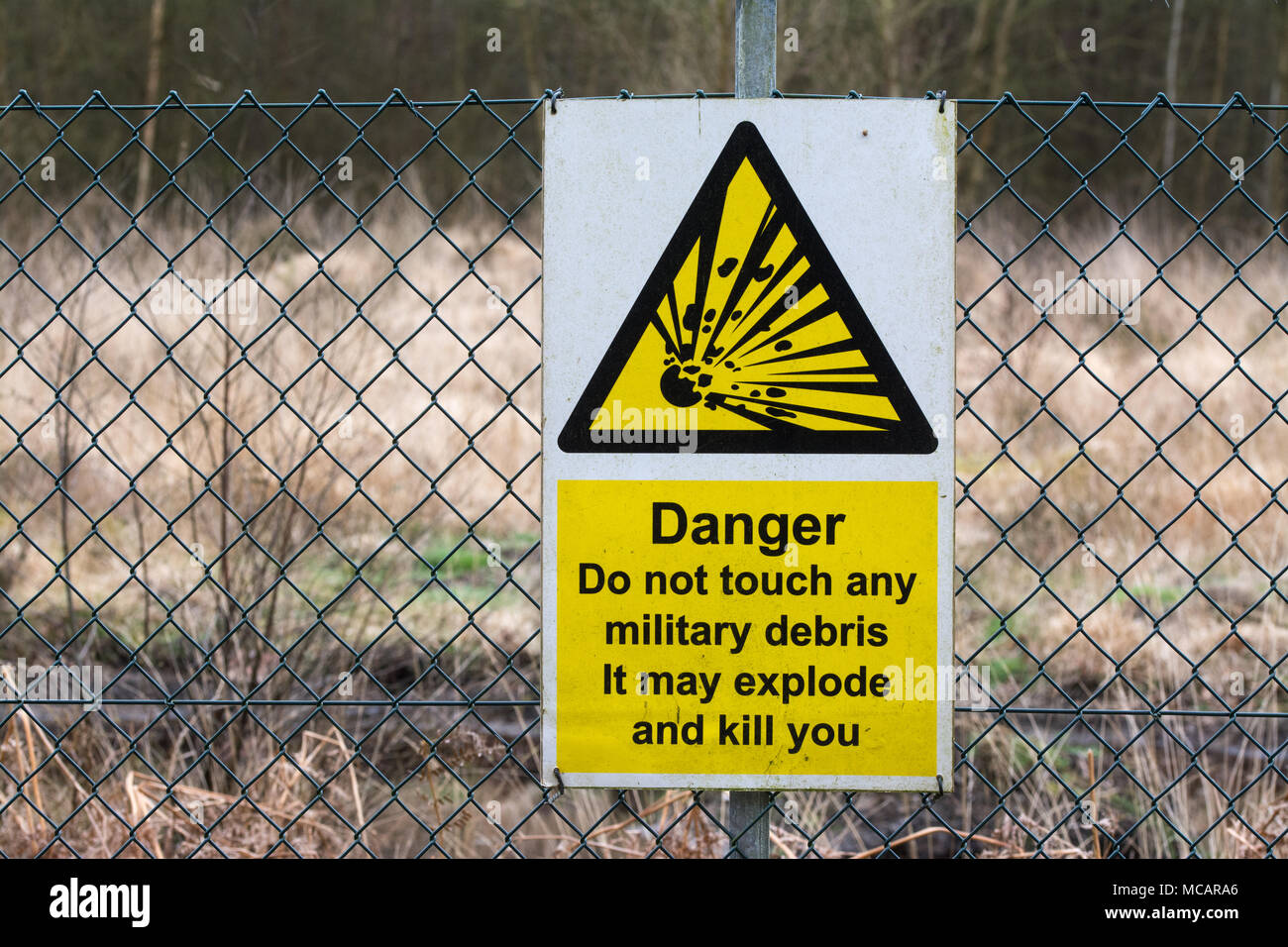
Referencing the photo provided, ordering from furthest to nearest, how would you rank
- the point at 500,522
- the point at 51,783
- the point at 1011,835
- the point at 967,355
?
the point at 967,355
the point at 500,522
the point at 51,783
the point at 1011,835

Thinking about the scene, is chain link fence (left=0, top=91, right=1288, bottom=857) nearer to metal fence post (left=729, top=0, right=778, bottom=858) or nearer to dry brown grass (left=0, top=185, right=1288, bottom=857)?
dry brown grass (left=0, top=185, right=1288, bottom=857)

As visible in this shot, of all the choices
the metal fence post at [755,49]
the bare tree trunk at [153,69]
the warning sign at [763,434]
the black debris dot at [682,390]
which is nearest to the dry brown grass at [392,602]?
the warning sign at [763,434]

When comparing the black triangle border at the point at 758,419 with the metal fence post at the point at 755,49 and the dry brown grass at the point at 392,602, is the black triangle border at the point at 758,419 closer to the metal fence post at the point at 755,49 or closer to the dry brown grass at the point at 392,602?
the metal fence post at the point at 755,49

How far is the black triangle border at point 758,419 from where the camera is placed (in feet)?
5.60

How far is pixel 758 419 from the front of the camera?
Answer: 171 centimetres

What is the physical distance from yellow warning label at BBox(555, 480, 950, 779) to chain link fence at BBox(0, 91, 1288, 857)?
0.59 ft

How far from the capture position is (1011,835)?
2744 millimetres

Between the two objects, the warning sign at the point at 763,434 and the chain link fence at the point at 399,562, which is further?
the chain link fence at the point at 399,562

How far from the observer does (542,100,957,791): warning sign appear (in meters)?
1.71

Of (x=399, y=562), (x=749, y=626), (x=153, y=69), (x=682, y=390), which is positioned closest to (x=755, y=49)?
(x=682, y=390)
